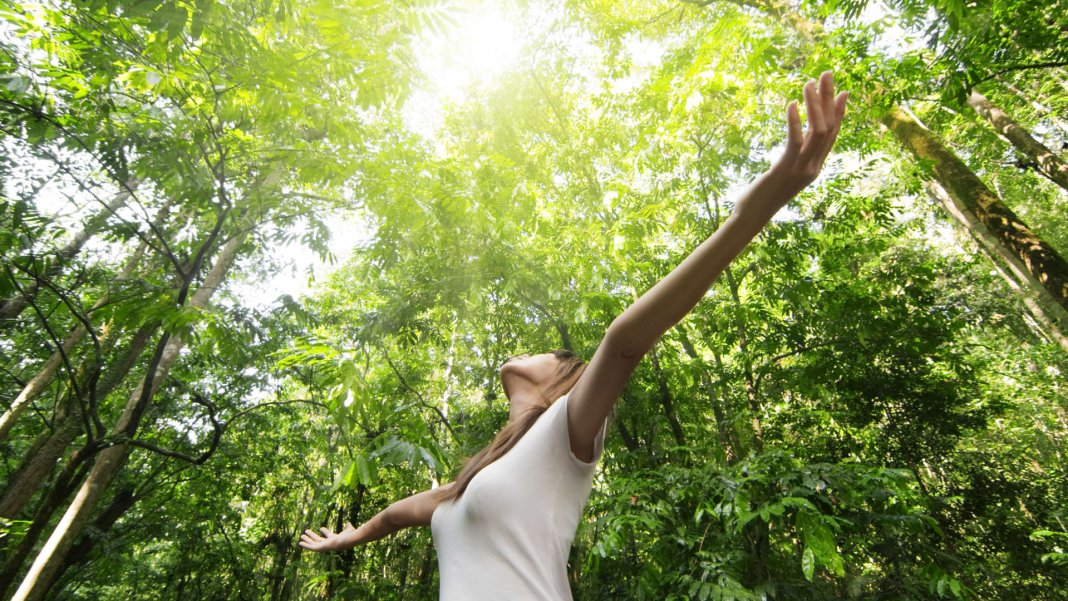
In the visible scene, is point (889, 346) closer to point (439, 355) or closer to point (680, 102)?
point (680, 102)

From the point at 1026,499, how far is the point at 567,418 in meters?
8.21

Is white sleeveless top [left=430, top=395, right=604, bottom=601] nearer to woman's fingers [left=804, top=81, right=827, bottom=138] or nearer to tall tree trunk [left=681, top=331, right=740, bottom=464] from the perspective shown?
woman's fingers [left=804, top=81, right=827, bottom=138]

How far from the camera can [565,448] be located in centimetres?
104

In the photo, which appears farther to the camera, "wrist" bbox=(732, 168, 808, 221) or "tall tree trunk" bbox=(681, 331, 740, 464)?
"tall tree trunk" bbox=(681, 331, 740, 464)

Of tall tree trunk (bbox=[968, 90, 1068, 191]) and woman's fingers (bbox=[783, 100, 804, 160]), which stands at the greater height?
tall tree trunk (bbox=[968, 90, 1068, 191])

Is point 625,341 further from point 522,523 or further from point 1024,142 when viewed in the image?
point 1024,142

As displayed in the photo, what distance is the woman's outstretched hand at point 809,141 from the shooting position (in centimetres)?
71

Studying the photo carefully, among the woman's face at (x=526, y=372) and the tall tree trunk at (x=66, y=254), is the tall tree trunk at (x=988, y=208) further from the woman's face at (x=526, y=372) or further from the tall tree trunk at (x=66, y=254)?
the tall tree trunk at (x=66, y=254)

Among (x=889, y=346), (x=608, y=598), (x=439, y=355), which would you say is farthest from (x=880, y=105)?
(x=439, y=355)

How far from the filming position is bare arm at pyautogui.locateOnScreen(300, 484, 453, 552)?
1597mm

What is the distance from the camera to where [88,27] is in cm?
263

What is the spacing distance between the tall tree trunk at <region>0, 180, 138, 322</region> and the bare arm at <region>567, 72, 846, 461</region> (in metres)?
3.23

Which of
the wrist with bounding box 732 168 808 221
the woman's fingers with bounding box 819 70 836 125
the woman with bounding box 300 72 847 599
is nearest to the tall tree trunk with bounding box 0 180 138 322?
the woman with bounding box 300 72 847 599

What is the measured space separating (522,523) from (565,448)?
197 millimetres
